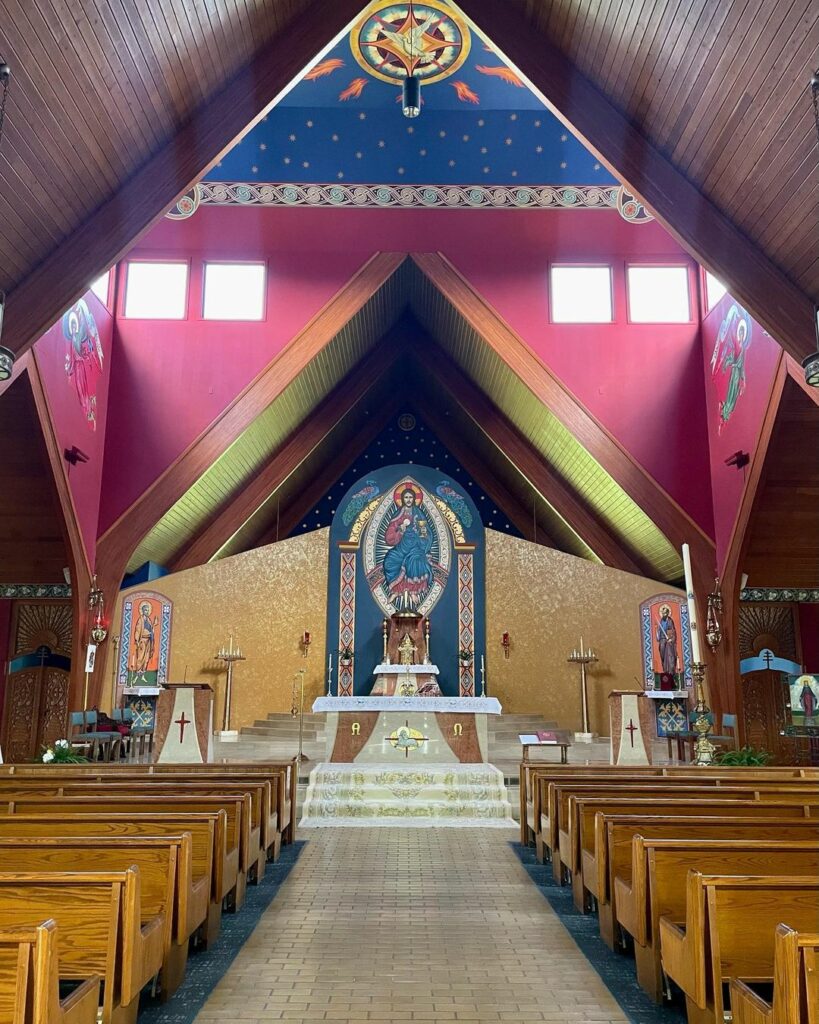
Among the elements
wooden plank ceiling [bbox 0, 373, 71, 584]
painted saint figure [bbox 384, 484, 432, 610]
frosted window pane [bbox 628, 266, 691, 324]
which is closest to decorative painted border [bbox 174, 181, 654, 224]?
frosted window pane [bbox 628, 266, 691, 324]

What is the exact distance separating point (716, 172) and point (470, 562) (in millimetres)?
8876

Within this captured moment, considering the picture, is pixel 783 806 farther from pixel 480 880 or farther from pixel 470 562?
pixel 470 562

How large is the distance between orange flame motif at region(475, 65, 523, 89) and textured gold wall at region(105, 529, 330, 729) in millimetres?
7597

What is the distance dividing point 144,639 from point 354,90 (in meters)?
7.85

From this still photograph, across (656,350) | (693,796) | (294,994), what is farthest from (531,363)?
(294,994)

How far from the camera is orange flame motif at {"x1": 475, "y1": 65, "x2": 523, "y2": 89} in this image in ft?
33.5

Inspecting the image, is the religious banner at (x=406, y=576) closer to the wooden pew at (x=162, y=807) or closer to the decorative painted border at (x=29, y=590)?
the decorative painted border at (x=29, y=590)

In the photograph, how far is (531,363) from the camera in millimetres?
11531

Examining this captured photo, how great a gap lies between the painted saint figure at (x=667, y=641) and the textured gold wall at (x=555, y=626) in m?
0.32

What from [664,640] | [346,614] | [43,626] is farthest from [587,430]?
[43,626]

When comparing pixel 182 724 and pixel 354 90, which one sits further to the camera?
pixel 354 90

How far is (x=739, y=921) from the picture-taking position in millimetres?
2301

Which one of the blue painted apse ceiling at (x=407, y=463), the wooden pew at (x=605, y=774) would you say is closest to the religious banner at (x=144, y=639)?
the blue painted apse ceiling at (x=407, y=463)

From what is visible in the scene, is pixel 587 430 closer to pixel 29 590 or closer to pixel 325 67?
pixel 325 67
